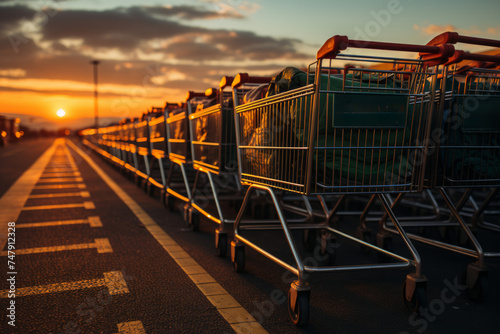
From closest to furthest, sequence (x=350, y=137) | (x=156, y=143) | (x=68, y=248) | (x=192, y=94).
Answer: (x=350, y=137), (x=68, y=248), (x=192, y=94), (x=156, y=143)

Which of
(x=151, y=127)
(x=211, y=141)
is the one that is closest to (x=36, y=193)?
(x=151, y=127)

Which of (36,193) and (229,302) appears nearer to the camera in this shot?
(229,302)

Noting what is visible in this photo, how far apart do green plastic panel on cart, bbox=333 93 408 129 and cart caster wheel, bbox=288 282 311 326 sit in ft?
3.09

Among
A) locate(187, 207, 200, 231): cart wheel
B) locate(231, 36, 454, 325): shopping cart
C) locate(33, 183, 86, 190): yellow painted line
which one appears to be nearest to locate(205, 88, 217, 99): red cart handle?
locate(187, 207, 200, 231): cart wheel

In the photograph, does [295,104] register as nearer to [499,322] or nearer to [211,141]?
[499,322]

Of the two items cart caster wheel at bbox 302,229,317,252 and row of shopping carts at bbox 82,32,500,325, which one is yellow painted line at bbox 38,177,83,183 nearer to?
row of shopping carts at bbox 82,32,500,325

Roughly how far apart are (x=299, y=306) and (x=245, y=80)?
73.2 inches

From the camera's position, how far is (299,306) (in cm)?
241

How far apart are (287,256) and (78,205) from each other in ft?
13.0

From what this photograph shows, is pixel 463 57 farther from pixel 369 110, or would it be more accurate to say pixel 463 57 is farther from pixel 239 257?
pixel 239 257

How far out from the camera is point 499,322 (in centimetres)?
251

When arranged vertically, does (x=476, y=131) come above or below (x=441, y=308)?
above

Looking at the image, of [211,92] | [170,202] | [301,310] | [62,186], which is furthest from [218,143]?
[62,186]

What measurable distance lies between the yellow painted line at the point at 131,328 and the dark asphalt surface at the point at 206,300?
0.03 meters
